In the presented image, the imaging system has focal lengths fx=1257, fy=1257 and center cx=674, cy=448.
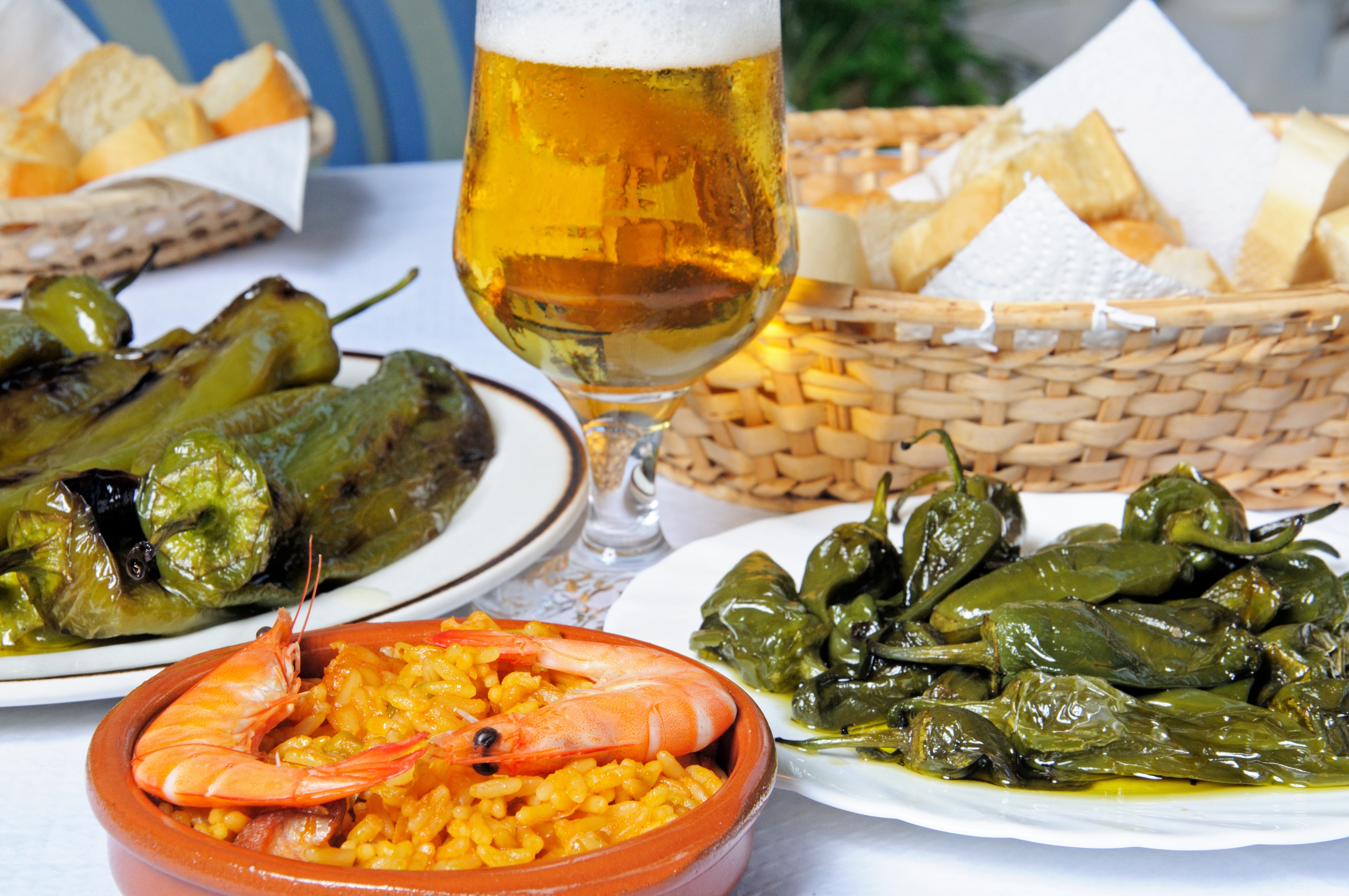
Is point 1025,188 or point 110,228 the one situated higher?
point 1025,188

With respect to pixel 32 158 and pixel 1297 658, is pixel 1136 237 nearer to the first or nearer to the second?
pixel 1297 658

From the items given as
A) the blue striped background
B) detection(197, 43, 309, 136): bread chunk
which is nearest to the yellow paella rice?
detection(197, 43, 309, 136): bread chunk

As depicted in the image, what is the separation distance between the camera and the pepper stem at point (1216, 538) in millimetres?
901

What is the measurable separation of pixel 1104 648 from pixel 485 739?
413 millimetres

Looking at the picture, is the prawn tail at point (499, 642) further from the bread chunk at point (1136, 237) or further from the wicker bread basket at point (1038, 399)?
the bread chunk at point (1136, 237)

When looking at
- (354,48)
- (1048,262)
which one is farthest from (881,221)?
(354,48)

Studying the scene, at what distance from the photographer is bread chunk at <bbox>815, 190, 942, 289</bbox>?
58.9 inches

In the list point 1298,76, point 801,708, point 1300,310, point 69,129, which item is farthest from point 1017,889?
point 1298,76

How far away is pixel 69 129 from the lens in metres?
2.21

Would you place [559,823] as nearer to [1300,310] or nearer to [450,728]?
[450,728]

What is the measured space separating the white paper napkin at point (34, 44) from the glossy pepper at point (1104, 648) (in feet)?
7.21

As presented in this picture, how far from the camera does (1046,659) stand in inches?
31.4

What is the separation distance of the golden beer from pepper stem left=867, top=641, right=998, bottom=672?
0.32 meters

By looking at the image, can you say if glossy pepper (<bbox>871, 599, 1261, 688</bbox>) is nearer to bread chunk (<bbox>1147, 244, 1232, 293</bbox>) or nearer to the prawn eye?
the prawn eye
